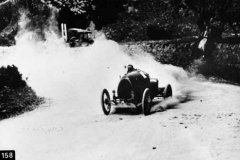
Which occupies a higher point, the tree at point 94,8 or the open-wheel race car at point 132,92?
the tree at point 94,8

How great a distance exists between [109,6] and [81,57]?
5.06m

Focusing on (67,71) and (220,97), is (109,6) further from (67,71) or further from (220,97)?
(220,97)

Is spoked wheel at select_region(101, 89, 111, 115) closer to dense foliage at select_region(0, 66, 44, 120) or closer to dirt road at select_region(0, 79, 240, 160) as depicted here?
dirt road at select_region(0, 79, 240, 160)

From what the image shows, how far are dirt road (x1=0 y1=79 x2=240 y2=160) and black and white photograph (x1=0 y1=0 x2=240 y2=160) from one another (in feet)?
0.11

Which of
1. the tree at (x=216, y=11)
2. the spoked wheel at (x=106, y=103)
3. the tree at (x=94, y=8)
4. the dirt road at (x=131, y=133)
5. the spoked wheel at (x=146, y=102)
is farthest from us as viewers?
the tree at (x=94, y=8)

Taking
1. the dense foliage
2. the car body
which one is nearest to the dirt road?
the dense foliage

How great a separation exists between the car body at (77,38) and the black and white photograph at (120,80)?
→ 97mm

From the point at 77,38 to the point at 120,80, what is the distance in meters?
17.0

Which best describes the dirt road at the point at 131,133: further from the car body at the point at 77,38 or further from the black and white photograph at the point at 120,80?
the car body at the point at 77,38

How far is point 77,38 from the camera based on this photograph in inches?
1100

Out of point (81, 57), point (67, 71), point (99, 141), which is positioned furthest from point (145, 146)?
point (81, 57)

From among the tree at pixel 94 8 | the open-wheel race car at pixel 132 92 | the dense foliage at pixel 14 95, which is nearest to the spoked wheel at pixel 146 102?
the open-wheel race car at pixel 132 92

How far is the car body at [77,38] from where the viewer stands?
28.0 m

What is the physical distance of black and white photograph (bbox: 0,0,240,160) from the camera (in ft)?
28.5
